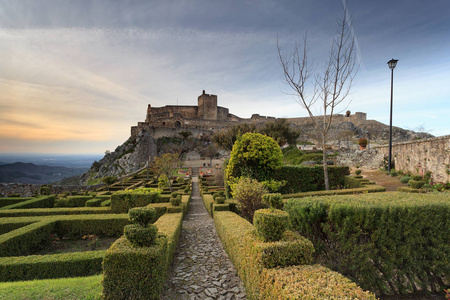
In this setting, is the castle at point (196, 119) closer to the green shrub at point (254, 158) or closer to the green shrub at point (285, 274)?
the green shrub at point (254, 158)

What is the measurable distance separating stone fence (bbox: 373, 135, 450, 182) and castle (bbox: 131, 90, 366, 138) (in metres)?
35.7

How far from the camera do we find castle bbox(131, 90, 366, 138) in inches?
2029

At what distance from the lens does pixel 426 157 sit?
1331 cm

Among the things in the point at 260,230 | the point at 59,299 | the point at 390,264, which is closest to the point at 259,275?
the point at 260,230

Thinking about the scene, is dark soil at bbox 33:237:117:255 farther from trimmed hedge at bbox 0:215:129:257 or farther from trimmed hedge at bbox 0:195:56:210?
trimmed hedge at bbox 0:195:56:210

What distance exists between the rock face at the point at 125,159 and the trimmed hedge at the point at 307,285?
3868cm

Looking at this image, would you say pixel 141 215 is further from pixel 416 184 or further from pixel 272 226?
pixel 416 184

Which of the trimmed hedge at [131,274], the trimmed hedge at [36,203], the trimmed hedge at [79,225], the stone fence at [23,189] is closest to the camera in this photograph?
the trimmed hedge at [131,274]

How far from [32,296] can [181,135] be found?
5145cm

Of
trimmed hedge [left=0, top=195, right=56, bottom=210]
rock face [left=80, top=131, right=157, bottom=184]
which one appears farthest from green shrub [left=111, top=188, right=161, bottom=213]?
rock face [left=80, top=131, right=157, bottom=184]

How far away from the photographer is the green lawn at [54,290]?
11.2 feet

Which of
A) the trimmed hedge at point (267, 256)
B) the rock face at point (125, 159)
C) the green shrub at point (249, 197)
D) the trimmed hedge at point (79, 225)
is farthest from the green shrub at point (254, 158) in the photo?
the rock face at point (125, 159)

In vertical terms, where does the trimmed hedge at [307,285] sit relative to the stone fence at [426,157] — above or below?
below

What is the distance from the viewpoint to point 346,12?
9.76 m
